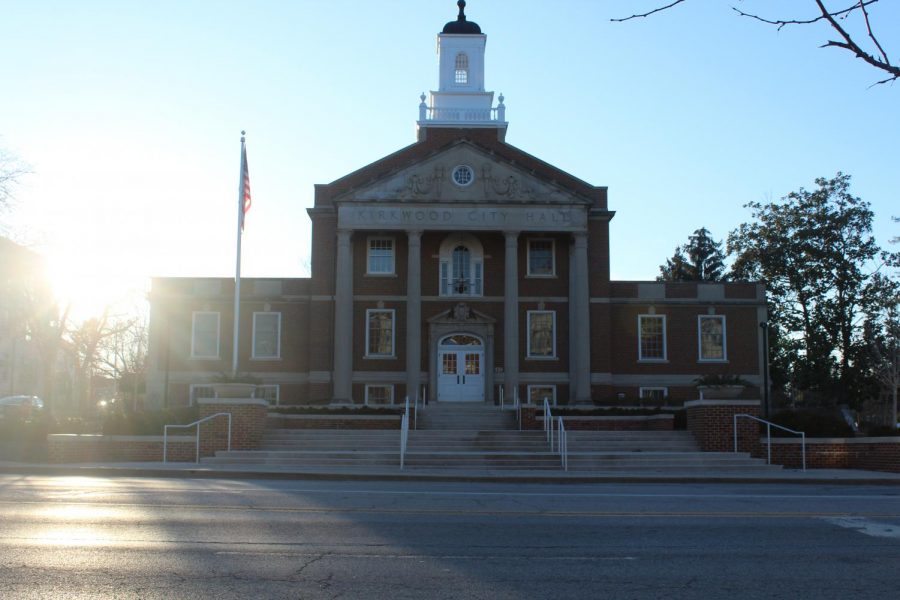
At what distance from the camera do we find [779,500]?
14.7 m

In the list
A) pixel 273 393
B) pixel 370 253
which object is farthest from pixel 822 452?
pixel 273 393

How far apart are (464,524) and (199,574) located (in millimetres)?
3974

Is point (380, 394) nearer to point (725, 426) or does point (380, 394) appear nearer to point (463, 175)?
point (463, 175)

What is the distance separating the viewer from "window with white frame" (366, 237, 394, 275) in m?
40.6

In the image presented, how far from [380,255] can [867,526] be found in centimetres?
3053

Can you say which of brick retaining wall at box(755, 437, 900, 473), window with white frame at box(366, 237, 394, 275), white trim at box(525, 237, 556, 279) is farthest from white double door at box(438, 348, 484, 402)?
brick retaining wall at box(755, 437, 900, 473)

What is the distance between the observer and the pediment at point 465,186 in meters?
39.3

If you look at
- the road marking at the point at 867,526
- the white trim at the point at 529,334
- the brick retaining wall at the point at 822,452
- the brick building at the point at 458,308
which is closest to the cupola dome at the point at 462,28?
the brick building at the point at 458,308

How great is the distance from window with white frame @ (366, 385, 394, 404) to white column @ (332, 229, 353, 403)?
975 millimetres

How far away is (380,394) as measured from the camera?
39.7 meters

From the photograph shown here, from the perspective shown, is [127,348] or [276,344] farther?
[127,348]

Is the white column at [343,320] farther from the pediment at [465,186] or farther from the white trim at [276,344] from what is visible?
the white trim at [276,344]

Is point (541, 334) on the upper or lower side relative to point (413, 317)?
lower

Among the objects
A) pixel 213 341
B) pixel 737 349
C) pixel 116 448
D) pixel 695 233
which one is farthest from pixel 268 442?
pixel 695 233
